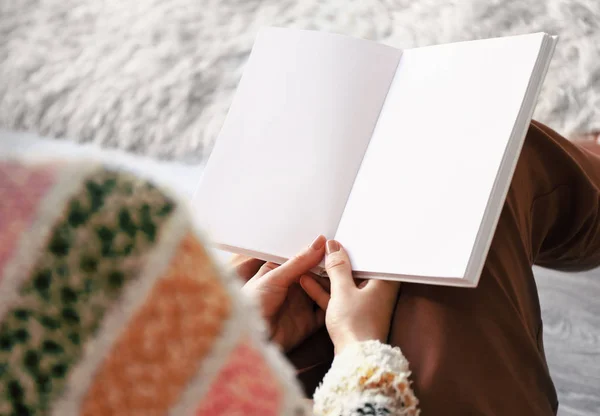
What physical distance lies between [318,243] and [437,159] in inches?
5.2

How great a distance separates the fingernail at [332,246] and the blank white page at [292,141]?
24mm

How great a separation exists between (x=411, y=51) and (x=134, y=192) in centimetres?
52

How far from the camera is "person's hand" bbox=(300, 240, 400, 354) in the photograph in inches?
19.4

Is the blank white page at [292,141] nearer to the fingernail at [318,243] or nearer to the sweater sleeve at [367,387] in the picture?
the fingernail at [318,243]

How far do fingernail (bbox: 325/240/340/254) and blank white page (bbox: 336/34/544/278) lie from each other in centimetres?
1

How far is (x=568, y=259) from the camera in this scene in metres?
0.72

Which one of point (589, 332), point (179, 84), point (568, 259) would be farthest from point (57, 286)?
point (179, 84)

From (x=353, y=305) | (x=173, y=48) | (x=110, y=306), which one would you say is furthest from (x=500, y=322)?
(x=173, y=48)

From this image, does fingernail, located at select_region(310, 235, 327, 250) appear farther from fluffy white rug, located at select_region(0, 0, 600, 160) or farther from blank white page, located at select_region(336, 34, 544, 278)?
fluffy white rug, located at select_region(0, 0, 600, 160)

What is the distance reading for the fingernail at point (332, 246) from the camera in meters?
0.56

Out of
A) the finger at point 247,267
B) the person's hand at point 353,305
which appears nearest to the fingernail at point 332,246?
the person's hand at point 353,305

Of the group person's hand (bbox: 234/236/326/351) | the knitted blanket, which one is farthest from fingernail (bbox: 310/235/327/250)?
the knitted blanket

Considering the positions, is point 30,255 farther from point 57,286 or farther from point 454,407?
point 454,407

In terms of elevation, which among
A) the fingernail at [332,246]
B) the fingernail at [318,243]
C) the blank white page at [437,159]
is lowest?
the fingernail at [318,243]
